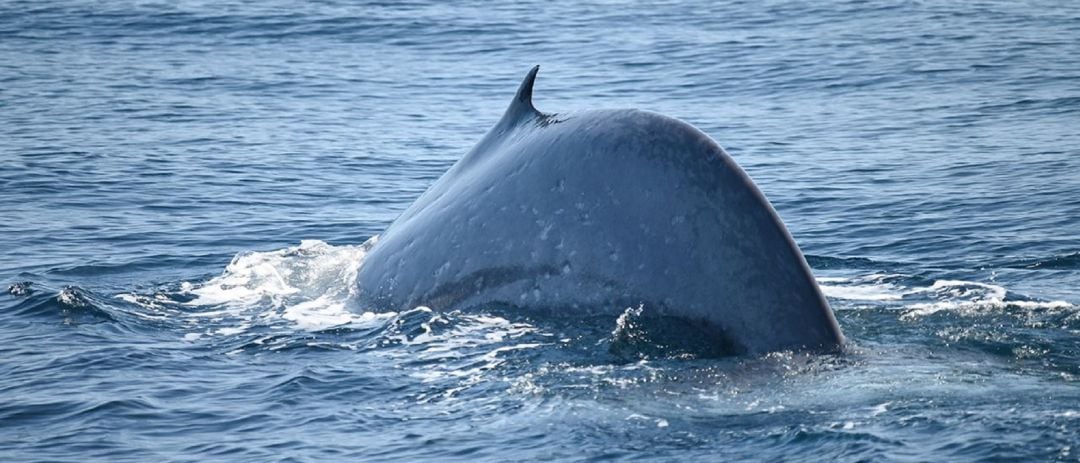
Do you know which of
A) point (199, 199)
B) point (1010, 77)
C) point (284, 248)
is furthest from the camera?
point (1010, 77)

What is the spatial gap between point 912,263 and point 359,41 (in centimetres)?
2323

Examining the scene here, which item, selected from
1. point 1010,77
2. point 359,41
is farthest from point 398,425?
point 359,41

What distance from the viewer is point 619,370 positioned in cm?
789

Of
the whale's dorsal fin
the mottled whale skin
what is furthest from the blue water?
the whale's dorsal fin

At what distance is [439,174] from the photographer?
19422 millimetres

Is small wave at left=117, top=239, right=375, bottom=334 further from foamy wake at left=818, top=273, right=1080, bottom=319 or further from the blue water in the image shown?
foamy wake at left=818, top=273, right=1080, bottom=319

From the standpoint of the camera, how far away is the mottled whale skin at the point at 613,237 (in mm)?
7098

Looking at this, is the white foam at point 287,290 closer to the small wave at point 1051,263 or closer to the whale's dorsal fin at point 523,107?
the whale's dorsal fin at point 523,107

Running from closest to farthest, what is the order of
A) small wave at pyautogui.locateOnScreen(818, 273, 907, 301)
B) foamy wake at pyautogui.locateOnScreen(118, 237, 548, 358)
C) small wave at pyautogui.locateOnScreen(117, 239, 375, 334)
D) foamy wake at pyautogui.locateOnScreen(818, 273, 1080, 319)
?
1. foamy wake at pyautogui.locateOnScreen(118, 237, 548, 358)
2. foamy wake at pyautogui.locateOnScreen(818, 273, 1080, 319)
3. small wave at pyautogui.locateOnScreen(117, 239, 375, 334)
4. small wave at pyautogui.locateOnScreen(818, 273, 907, 301)

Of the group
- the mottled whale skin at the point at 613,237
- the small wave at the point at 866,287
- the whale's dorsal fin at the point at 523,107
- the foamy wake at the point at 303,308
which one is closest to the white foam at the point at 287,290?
the foamy wake at the point at 303,308

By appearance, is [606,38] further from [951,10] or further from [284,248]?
[284,248]

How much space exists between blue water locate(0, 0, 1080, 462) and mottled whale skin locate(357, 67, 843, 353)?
0.18m

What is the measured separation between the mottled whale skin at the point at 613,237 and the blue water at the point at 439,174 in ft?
0.59

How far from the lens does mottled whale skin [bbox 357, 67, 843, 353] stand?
710 centimetres
